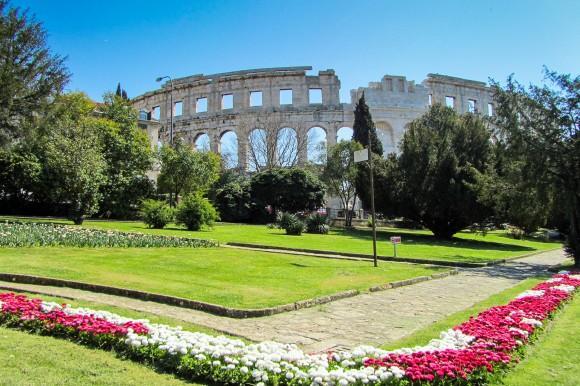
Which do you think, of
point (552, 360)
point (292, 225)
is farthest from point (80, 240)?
point (552, 360)

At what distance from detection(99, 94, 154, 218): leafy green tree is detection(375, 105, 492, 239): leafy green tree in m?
19.0

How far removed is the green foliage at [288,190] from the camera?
127 feet

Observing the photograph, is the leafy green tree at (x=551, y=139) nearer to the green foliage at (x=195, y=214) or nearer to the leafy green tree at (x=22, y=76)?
the green foliage at (x=195, y=214)

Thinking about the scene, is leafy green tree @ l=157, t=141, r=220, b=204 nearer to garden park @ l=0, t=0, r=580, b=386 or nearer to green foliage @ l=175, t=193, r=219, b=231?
garden park @ l=0, t=0, r=580, b=386

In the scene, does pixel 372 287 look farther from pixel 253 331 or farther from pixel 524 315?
pixel 253 331

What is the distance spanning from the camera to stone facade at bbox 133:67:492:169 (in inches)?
2421

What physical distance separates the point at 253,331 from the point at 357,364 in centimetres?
213

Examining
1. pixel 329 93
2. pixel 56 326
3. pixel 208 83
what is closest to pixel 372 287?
pixel 56 326

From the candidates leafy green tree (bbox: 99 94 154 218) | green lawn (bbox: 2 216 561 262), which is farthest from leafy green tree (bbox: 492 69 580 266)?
leafy green tree (bbox: 99 94 154 218)

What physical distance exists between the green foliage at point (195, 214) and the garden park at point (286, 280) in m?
0.08

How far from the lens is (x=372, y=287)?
10.3 meters

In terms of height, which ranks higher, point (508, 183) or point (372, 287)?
point (508, 183)

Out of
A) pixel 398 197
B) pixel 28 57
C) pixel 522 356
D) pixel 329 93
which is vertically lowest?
pixel 522 356

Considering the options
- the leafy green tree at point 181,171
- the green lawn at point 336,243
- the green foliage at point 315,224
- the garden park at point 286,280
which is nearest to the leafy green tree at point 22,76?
the garden park at point 286,280
